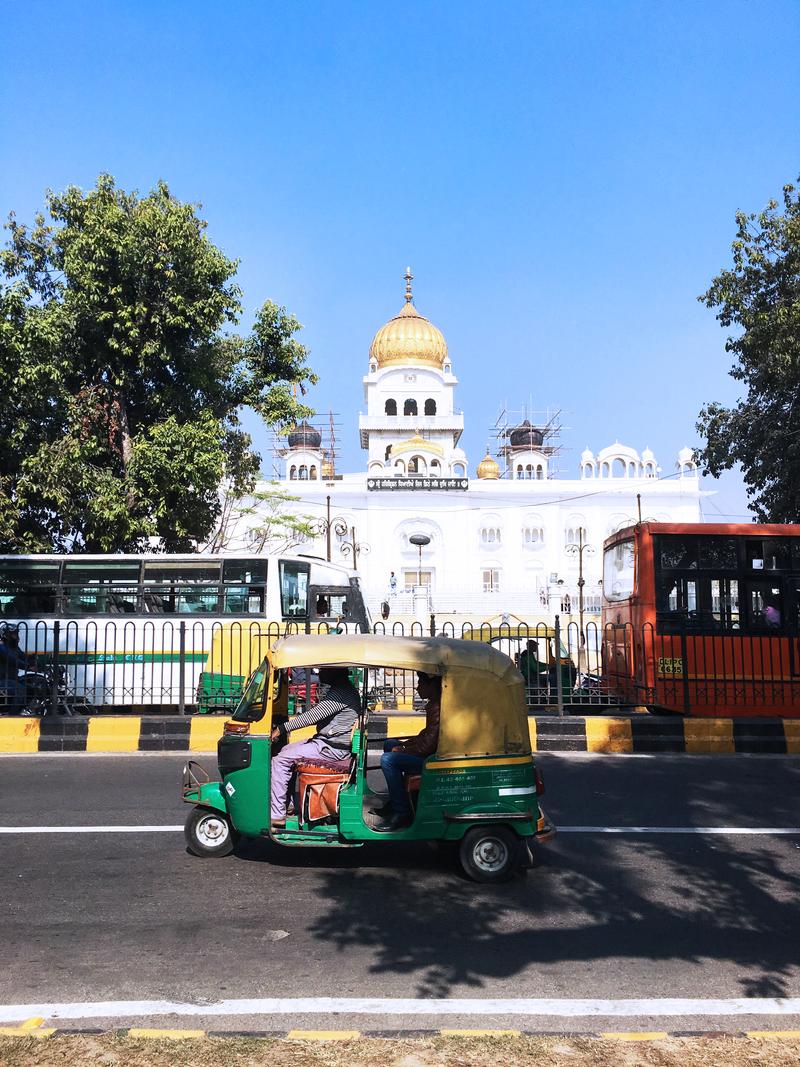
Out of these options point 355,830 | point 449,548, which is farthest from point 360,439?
point 355,830

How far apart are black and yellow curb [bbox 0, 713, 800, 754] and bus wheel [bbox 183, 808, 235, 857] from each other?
4357mm

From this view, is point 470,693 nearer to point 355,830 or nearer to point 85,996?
point 355,830

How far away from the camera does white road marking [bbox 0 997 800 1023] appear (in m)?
3.81

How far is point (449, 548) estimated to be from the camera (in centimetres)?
6247

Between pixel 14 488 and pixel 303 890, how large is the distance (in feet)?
41.9

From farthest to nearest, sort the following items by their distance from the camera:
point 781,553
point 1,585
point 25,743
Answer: point 1,585
point 781,553
point 25,743

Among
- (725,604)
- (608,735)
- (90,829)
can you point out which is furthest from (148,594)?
(725,604)

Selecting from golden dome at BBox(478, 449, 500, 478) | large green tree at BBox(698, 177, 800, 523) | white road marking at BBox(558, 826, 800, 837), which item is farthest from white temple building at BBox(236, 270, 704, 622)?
white road marking at BBox(558, 826, 800, 837)

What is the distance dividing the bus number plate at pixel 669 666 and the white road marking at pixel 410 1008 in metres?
8.59

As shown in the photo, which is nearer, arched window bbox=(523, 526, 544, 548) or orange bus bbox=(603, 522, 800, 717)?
orange bus bbox=(603, 522, 800, 717)

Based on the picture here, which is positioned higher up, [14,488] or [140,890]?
[14,488]

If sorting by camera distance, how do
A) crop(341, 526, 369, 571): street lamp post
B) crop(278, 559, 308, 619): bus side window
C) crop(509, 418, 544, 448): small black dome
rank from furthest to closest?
crop(509, 418, 544, 448): small black dome < crop(341, 526, 369, 571): street lamp post < crop(278, 559, 308, 619): bus side window

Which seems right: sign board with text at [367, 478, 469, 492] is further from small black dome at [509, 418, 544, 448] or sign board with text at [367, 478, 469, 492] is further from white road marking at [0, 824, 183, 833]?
white road marking at [0, 824, 183, 833]

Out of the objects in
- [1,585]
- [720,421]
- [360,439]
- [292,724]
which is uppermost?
[360,439]
